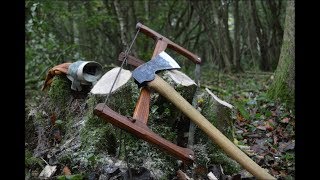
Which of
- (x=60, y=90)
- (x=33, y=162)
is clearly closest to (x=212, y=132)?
(x=33, y=162)

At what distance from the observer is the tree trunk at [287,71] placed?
15.6ft

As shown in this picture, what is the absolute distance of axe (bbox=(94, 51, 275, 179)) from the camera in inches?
109

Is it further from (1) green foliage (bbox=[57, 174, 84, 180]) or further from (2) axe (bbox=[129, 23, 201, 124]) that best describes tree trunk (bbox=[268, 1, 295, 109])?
(1) green foliage (bbox=[57, 174, 84, 180])

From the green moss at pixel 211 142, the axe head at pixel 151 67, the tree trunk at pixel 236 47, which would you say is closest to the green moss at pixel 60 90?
the axe head at pixel 151 67

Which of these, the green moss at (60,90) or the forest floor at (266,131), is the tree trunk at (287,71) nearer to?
the forest floor at (266,131)

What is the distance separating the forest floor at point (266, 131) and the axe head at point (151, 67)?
1056 millimetres

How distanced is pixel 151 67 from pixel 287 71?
215cm

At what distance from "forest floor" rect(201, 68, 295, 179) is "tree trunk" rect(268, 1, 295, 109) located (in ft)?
0.33

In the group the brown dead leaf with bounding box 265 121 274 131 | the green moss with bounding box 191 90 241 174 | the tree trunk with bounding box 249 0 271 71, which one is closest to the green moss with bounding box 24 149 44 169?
the green moss with bounding box 191 90 241 174

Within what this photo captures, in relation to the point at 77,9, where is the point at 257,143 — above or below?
below
